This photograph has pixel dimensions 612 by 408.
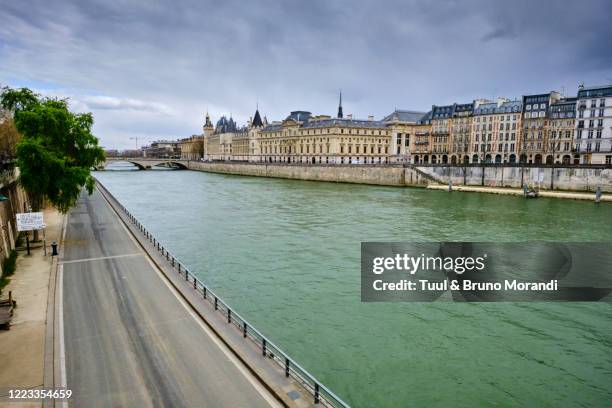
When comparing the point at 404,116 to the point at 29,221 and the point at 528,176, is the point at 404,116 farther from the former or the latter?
the point at 29,221

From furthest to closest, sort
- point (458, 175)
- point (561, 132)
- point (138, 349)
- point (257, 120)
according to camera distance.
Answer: point (257, 120), point (561, 132), point (458, 175), point (138, 349)

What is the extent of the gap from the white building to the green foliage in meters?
89.7

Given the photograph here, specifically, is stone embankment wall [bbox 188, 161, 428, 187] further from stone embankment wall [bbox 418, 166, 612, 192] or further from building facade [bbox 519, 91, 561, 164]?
building facade [bbox 519, 91, 561, 164]

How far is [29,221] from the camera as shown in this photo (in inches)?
945

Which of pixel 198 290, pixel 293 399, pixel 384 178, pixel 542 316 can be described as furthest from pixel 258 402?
pixel 384 178

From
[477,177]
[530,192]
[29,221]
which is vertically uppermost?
[477,177]

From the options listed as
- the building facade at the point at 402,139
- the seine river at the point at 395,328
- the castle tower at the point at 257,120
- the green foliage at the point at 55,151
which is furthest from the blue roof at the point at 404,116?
the green foliage at the point at 55,151

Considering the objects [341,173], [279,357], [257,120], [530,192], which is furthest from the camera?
[257,120]

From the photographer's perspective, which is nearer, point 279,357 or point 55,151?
point 279,357

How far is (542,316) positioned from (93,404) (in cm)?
1723

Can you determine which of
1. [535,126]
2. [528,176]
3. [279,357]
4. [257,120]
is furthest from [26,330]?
[257,120]

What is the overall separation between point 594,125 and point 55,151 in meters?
93.1

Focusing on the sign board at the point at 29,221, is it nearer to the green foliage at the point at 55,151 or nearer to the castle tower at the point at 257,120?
the green foliage at the point at 55,151

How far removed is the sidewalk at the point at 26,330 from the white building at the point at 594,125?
94016 mm
